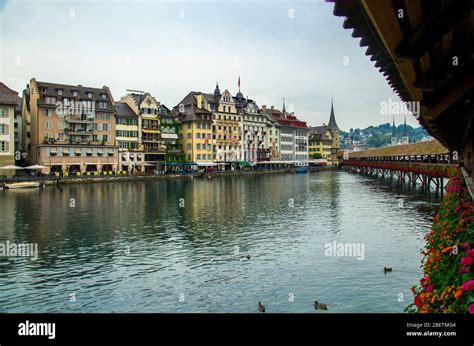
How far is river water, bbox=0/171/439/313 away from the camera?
16.9 metres

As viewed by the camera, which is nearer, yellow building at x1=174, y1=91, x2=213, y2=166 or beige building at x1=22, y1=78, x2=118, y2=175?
beige building at x1=22, y1=78, x2=118, y2=175

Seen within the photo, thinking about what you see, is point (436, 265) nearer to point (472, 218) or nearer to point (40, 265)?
point (472, 218)

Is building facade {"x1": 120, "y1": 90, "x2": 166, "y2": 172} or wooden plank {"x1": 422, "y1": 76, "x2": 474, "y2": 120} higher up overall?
building facade {"x1": 120, "y1": 90, "x2": 166, "y2": 172}

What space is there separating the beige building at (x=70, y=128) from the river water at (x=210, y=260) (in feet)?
176

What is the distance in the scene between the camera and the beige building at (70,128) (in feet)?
304

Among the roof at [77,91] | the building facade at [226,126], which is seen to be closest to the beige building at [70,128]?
the roof at [77,91]

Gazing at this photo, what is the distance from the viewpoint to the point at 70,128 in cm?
9706

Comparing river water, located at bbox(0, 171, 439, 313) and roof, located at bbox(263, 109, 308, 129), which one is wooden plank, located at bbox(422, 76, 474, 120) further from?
roof, located at bbox(263, 109, 308, 129)

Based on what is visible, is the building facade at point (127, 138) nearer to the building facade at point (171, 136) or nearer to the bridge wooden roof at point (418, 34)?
the building facade at point (171, 136)

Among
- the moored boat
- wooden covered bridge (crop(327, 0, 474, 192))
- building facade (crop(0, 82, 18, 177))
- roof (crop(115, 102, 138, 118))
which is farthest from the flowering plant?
roof (crop(115, 102, 138, 118))

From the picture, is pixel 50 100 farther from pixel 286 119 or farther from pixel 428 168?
pixel 286 119

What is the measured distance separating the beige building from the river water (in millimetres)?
53536

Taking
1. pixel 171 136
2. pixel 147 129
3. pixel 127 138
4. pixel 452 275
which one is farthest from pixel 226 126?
pixel 452 275
